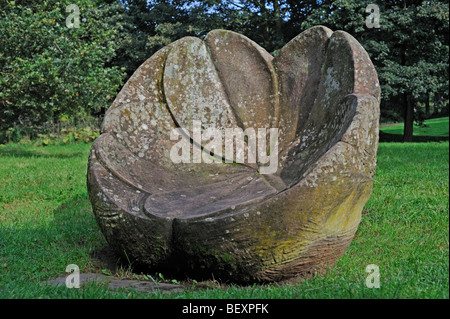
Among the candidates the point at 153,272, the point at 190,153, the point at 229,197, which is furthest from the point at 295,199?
the point at 190,153

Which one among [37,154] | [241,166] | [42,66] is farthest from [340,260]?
[37,154]

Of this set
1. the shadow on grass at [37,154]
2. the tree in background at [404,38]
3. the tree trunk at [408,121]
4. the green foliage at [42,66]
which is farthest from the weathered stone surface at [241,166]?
the tree trunk at [408,121]

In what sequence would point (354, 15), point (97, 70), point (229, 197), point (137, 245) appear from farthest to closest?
point (354, 15), point (97, 70), point (229, 197), point (137, 245)

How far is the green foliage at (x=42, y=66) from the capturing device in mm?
9125

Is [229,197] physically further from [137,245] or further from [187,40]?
[187,40]

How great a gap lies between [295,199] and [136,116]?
2.15 meters

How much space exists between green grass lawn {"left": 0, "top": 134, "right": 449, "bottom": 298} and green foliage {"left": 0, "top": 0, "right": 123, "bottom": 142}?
89.6 inches

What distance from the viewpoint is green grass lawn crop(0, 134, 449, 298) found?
2789mm

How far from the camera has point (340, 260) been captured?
3594 millimetres

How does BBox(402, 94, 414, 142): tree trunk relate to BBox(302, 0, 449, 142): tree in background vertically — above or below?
below

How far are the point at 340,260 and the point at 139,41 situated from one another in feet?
46.4

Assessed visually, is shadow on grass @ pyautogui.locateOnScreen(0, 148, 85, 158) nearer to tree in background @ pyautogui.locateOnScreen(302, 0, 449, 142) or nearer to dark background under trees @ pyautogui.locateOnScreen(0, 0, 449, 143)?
dark background under trees @ pyautogui.locateOnScreen(0, 0, 449, 143)

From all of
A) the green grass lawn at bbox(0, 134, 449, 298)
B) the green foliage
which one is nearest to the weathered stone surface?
the green grass lawn at bbox(0, 134, 449, 298)
